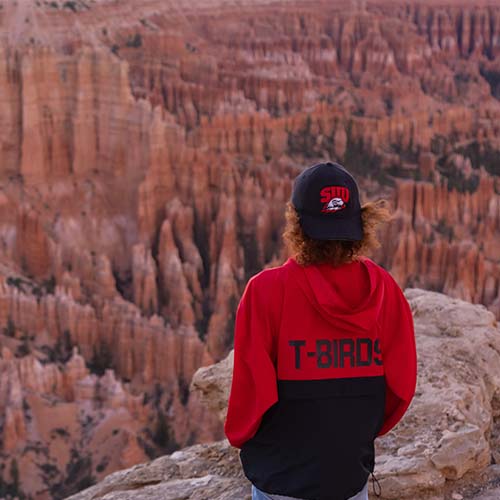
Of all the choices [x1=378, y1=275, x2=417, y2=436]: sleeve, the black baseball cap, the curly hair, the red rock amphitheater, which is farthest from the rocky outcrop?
the red rock amphitheater

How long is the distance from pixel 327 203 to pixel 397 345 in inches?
23.2

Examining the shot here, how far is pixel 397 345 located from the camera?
9.65ft

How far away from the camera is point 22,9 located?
90.8ft

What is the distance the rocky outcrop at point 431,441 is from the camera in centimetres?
423

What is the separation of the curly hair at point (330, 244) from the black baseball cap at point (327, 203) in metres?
0.03

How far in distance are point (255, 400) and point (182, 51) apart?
3269cm

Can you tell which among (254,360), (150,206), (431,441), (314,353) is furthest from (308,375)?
(150,206)

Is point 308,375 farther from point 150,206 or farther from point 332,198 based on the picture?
point 150,206

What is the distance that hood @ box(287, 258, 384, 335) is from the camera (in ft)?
9.09

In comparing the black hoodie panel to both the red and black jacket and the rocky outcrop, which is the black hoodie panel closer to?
the red and black jacket

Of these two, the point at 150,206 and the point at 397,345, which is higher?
the point at 397,345

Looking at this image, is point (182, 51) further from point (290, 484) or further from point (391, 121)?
point (290, 484)

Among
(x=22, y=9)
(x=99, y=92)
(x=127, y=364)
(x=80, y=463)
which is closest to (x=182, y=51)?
(x=22, y=9)

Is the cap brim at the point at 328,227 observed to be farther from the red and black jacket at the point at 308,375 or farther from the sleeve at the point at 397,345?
the sleeve at the point at 397,345
